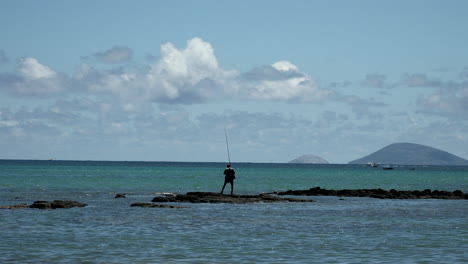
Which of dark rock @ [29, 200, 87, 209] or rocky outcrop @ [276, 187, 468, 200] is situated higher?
rocky outcrop @ [276, 187, 468, 200]

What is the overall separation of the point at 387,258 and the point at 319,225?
455 inches

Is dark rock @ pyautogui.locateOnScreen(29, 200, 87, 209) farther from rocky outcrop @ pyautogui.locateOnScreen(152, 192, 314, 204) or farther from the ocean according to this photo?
rocky outcrop @ pyautogui.locateOnScreen(152, 192, 314, 204)

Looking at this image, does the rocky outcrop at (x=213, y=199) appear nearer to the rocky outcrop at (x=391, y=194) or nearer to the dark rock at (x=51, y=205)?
the dark rock at (x=51, y=205)

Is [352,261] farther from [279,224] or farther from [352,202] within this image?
[352,202]

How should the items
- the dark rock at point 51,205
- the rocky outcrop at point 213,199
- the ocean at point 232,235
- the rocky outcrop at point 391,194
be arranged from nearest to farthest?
the ocean at point 232,235
the dark rock at point 51,205
the rocky outcrop at point 213,199
the rocky outcrop at point 391,194

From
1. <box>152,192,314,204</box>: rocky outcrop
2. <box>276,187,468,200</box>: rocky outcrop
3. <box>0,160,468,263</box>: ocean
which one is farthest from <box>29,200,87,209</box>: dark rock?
<box>276,187,468,200</box>: rocky outcrop

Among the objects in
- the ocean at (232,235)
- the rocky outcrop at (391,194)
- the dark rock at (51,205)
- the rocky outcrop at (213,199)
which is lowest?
the ocean at (232,235)

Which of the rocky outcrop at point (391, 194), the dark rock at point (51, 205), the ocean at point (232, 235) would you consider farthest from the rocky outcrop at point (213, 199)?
the rocky outcrop at point (391, 194)

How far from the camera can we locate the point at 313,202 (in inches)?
2211

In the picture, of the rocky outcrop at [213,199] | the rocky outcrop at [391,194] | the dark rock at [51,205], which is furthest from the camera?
the rocky outcrop at [391,194]

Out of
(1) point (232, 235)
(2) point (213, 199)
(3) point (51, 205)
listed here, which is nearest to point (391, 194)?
(2) point (213, 199)

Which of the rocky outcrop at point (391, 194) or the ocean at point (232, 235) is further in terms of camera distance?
the rocky outcrop at point (391, 194)

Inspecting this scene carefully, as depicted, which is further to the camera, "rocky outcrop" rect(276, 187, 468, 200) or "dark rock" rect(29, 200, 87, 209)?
"rocky outcrop" rect(276, 187, 468, 200)

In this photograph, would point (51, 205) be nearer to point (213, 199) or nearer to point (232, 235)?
point (213, 199)
